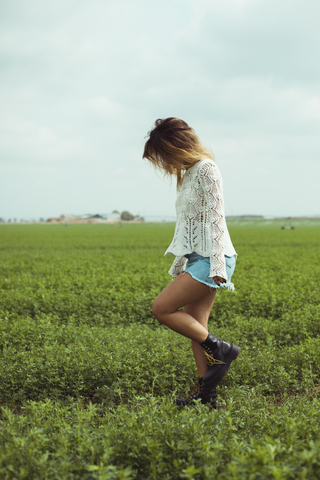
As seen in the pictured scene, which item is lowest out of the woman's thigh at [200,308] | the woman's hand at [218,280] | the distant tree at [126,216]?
the woman's thigh at [200,308]

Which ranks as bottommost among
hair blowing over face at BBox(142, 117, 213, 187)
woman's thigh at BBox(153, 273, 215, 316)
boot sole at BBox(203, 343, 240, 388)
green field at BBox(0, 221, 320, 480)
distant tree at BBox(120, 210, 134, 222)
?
green field at BBox(0, 221, 320, 480)

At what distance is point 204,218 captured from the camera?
318cm

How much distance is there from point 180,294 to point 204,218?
27.3 inches

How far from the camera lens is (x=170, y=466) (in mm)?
2273

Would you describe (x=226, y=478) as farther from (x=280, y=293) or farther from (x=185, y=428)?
(x=280, y=293)

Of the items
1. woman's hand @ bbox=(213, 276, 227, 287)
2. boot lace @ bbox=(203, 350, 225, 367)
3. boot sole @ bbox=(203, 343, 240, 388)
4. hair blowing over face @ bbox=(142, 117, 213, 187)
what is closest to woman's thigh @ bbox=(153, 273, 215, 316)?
woman's hand @ bbox=(213, 276, 227, 287)

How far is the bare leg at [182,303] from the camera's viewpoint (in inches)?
124

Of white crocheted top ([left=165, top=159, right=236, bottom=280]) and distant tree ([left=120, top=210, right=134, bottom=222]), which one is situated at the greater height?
distant tree ([left=120, top=210, right=134, bottom=222])

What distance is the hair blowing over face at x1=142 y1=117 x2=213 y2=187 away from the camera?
127 inches

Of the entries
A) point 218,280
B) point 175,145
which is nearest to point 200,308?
point 218,280

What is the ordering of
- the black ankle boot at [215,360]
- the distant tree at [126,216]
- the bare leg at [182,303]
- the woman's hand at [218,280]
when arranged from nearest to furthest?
the woman's hand at [218,280] < the bare leg at [182,303] < the black ankle boot at [215,360] < the distant tree at [126,216]

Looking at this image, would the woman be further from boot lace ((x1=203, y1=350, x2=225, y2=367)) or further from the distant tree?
the distant tree

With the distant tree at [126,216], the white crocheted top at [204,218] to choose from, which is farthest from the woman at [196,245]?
the distant tree at [126,216]

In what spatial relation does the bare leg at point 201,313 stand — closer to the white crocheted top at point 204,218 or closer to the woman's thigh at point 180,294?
the woman's thigh at point 180,294
